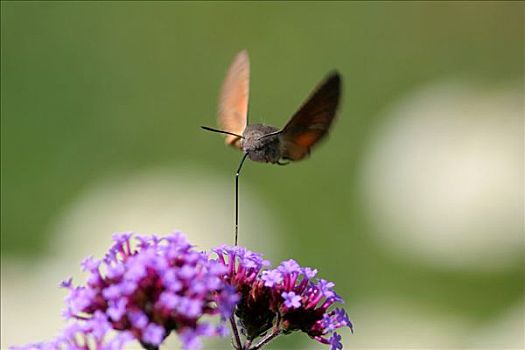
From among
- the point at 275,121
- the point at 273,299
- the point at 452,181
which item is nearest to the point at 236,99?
the point at 273,299

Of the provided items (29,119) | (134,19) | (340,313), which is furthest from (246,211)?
(340,313)

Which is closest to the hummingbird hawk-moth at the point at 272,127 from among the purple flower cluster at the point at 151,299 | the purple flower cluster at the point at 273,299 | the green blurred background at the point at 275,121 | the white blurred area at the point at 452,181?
the purple flower cluster at the point at 273,299

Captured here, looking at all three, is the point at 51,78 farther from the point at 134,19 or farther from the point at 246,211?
the point at 246,211

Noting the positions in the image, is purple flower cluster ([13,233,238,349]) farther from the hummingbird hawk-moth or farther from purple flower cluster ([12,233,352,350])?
the hummingbird hawk-moth

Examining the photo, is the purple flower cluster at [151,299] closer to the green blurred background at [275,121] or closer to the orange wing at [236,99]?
the orange wing at [236,99]

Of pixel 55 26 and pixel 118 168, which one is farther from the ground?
pixel 55 26
